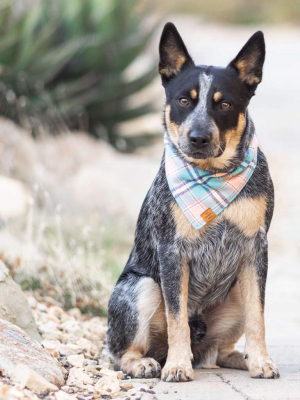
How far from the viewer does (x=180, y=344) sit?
12.4 feet

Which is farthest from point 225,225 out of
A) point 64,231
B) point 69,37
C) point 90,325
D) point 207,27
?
point 207,27

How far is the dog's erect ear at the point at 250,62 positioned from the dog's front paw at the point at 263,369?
1.58 metres

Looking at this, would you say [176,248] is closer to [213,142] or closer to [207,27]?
[213,142]

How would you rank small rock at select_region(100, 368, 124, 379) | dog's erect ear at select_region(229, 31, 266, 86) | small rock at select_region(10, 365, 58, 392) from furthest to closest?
dog's erect ear at select_region(229, 31, 266, 86)
small rock at select_region(100, 368, 124, 379)
small rock at select_region(10, 365, 58, 392)

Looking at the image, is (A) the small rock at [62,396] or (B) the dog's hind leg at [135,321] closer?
(A) the small rock at [62,396]

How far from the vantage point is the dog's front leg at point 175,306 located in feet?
12.3

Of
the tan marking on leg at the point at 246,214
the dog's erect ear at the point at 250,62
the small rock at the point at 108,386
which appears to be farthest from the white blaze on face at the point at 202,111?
the small rock at the point at 108,386

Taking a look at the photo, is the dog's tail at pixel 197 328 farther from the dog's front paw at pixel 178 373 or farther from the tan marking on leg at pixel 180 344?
the dog's front paw at pixel 178 373

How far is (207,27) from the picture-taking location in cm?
2900

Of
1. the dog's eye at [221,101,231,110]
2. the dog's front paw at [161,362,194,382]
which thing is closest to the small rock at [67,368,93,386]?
the dog's front paw at [161,362,194,382]

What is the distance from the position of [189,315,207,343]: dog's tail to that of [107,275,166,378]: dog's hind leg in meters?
0.18

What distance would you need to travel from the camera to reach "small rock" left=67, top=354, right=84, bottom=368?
156 inches

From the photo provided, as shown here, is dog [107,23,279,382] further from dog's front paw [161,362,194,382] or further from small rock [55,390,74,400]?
small rock [55,390,74,400]

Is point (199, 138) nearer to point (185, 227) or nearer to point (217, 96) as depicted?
point (217, 96)
